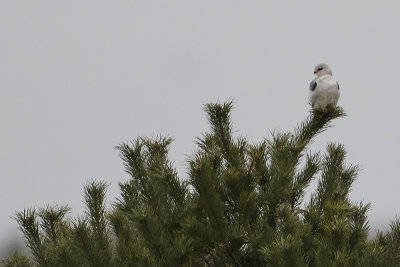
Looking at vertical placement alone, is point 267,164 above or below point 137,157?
below

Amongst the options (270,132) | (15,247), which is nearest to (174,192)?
(270,132)

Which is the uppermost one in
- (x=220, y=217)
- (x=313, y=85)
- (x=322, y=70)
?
(x=322, y=70)

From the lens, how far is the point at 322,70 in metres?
7.25

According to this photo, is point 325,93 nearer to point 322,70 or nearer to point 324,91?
point 324,91

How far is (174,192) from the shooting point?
5.01 meters

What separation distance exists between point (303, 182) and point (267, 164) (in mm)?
414

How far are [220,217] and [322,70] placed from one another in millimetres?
3241

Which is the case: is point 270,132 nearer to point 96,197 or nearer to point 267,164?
point 267,164

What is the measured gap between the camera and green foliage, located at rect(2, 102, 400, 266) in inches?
174

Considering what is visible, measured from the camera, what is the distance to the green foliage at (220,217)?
443 centimetres

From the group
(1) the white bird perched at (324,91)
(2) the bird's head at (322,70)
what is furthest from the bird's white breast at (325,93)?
(2) the bird's head at (322,70)

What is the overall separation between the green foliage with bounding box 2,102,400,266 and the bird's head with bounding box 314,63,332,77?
6.04 feet

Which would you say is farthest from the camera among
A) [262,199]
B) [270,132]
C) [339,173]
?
[339,173]

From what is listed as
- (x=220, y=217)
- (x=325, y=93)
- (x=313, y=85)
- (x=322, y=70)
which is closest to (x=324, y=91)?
(x=325, y=93)
